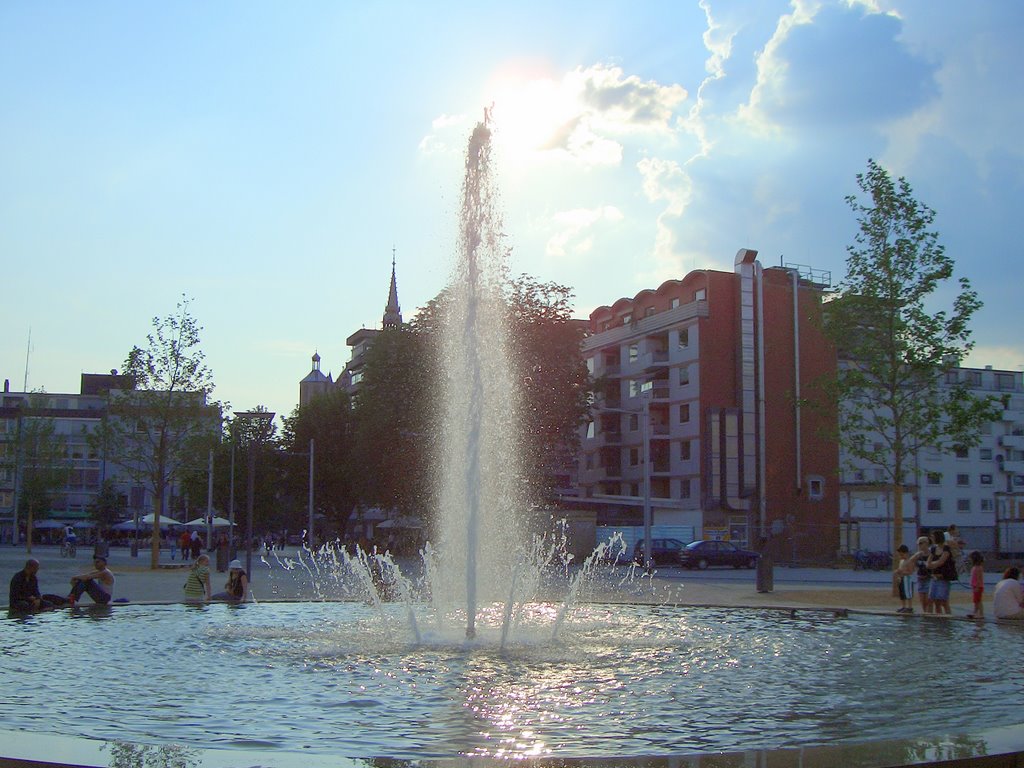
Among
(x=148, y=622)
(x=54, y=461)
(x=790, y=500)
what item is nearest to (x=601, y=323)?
(x=790, y=500)

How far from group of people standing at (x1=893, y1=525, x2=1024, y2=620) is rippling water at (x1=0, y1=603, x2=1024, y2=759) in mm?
1373

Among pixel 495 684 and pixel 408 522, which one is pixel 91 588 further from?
pixel 408 522

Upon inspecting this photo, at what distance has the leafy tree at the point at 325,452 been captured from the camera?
Result: 72375 millimetres

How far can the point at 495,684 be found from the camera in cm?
1023

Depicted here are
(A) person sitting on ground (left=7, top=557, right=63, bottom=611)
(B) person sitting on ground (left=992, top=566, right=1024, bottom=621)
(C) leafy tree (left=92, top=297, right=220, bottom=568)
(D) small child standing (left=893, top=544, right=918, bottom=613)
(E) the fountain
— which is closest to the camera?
(E) the fountain

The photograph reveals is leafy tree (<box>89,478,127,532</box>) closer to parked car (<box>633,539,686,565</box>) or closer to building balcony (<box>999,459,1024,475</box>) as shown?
parked car (<box>633,539,686,565</box>)

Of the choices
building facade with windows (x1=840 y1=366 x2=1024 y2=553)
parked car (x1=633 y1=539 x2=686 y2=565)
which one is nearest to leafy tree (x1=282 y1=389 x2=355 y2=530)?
parked car (x1=633 y1=539 x2=686 y2=565)

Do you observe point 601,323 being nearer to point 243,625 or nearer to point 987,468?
point 987,468

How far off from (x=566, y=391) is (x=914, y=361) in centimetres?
2329

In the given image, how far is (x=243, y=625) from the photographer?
1570cm

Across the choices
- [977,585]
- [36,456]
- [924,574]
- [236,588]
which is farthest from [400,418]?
[977,585]

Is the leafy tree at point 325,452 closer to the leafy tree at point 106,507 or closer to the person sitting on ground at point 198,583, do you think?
the leafy tree at point 106,507

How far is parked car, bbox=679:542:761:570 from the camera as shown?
164 feet

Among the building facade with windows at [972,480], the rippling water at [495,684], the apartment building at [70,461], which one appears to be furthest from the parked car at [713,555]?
the apartment building at [70,461]
